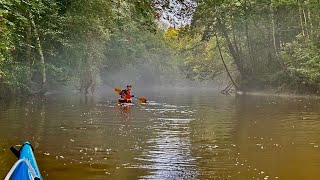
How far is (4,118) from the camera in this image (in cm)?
1842

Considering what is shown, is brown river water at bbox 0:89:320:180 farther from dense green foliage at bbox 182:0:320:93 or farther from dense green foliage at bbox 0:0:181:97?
dense green foliage at bbox 182:0:320:93

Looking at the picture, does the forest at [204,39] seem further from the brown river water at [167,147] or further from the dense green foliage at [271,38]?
the brown river water at [167,147]

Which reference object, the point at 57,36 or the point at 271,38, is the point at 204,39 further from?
the point at 57,36

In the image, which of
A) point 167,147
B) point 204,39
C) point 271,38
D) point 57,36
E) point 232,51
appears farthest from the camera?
point 204,39

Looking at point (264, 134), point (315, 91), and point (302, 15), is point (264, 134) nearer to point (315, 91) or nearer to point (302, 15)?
point (315, 91)

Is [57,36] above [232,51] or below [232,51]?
above

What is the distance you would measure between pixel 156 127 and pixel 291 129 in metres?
4.46

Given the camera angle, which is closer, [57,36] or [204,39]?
[57,36]

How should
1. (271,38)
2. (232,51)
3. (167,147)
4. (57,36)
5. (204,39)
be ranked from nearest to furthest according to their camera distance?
(167,147)
(57,36)
(271,38)
(232,51)
(204,39)

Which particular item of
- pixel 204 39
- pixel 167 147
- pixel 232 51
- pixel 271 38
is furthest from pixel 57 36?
pixel 167 147

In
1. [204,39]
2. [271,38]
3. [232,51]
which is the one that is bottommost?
[232,51]

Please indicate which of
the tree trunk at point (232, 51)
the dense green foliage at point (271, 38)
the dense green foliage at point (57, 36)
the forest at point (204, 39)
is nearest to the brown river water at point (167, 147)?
the dense green foliage at point (57, 36)

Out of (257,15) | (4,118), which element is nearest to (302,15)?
(257,15)

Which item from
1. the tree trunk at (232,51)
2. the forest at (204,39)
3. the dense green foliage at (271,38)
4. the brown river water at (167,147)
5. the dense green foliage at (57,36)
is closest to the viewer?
the brown river water at (167,147)
